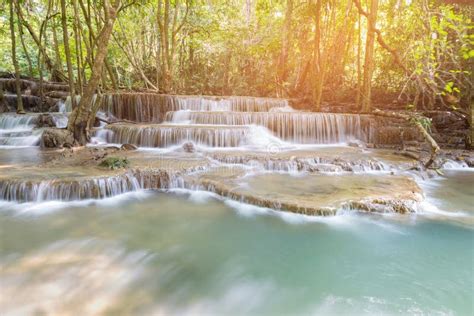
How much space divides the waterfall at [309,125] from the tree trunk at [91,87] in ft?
14.8

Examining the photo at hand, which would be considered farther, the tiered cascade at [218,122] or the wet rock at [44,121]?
the wet rock at [44,121]

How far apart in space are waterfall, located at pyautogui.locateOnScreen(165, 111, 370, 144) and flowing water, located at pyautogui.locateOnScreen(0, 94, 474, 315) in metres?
2.89

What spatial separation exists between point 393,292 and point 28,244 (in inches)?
163

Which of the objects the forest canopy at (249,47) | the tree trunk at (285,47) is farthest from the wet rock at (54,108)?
the tree trunk at (285,47)

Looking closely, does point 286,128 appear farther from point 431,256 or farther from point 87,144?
point 431,256

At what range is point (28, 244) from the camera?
12.7 ft

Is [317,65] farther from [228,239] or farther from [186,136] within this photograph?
[228,239]

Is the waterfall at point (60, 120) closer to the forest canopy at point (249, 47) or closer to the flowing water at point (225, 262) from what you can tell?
the forest canopy at point (249, 47)

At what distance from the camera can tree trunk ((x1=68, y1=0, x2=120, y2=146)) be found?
759 centimetres

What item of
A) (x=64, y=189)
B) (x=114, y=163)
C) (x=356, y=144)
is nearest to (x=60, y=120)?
(x=114, y=163)

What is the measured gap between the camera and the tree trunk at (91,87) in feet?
24.9

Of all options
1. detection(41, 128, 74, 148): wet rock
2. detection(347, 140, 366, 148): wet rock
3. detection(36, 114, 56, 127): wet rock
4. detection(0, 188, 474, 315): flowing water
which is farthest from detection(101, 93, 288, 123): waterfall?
detection(0, 188, 474, 315): flowing water

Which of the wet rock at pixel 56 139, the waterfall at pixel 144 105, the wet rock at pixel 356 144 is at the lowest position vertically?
the wet rock at pixel 356 144

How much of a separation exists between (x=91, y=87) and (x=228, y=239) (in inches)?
229
